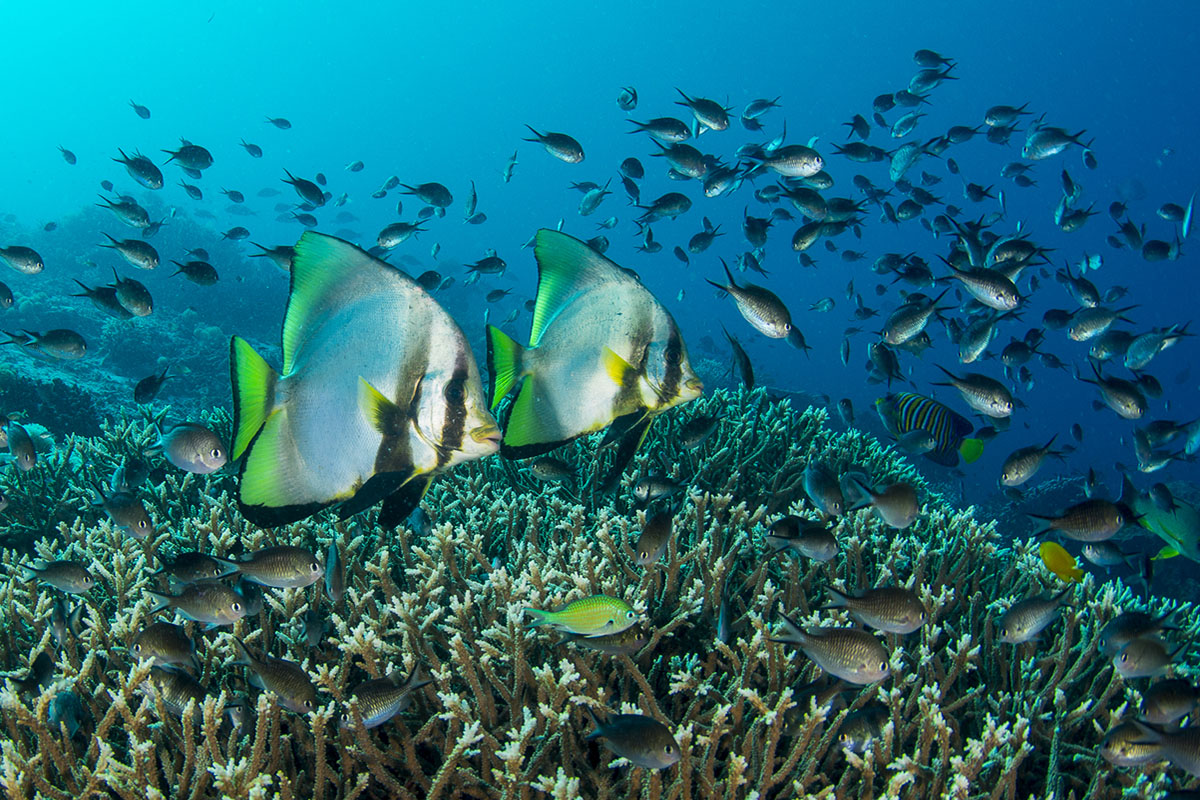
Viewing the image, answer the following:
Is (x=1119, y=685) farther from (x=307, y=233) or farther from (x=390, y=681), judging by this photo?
(x=307, y=233)

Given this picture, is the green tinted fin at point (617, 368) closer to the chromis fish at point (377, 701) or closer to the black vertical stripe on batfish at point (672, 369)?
the black vertical stripe on batfish at point (672, 369)

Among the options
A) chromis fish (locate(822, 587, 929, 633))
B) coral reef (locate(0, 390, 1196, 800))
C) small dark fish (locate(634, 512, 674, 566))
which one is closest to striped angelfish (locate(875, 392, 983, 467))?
coral reef (locate(0, 390, 1196, 800))

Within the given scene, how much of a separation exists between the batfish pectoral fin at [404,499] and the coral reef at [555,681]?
3.22 feet

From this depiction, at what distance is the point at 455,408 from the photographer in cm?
129

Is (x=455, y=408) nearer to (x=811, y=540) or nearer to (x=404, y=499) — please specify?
(x=404, y=499)

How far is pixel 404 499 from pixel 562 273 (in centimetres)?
77

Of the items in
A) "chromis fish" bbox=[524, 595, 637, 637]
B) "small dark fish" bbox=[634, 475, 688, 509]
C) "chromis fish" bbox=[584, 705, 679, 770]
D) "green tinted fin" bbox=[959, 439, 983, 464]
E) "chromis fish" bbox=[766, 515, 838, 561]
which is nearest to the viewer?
"chromis fish" bbox=[584, 705, 679, 770]

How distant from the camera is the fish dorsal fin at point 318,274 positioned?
1370 mm

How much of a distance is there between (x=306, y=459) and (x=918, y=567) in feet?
10.9

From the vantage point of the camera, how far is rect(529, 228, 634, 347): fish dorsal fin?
65.2 inches

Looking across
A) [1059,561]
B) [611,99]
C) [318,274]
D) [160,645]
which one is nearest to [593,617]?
[318,274]

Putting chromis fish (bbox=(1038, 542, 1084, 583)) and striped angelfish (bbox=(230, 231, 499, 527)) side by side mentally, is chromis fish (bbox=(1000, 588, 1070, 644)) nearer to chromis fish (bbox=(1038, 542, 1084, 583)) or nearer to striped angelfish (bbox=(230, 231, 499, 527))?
chromis fish (bbox=(1038, 542, 1084, 583))

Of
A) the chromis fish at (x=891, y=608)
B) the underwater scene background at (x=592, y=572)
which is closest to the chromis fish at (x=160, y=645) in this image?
the underwater scene background at (x=592, y=572)

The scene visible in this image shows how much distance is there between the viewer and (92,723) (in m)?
2.31
